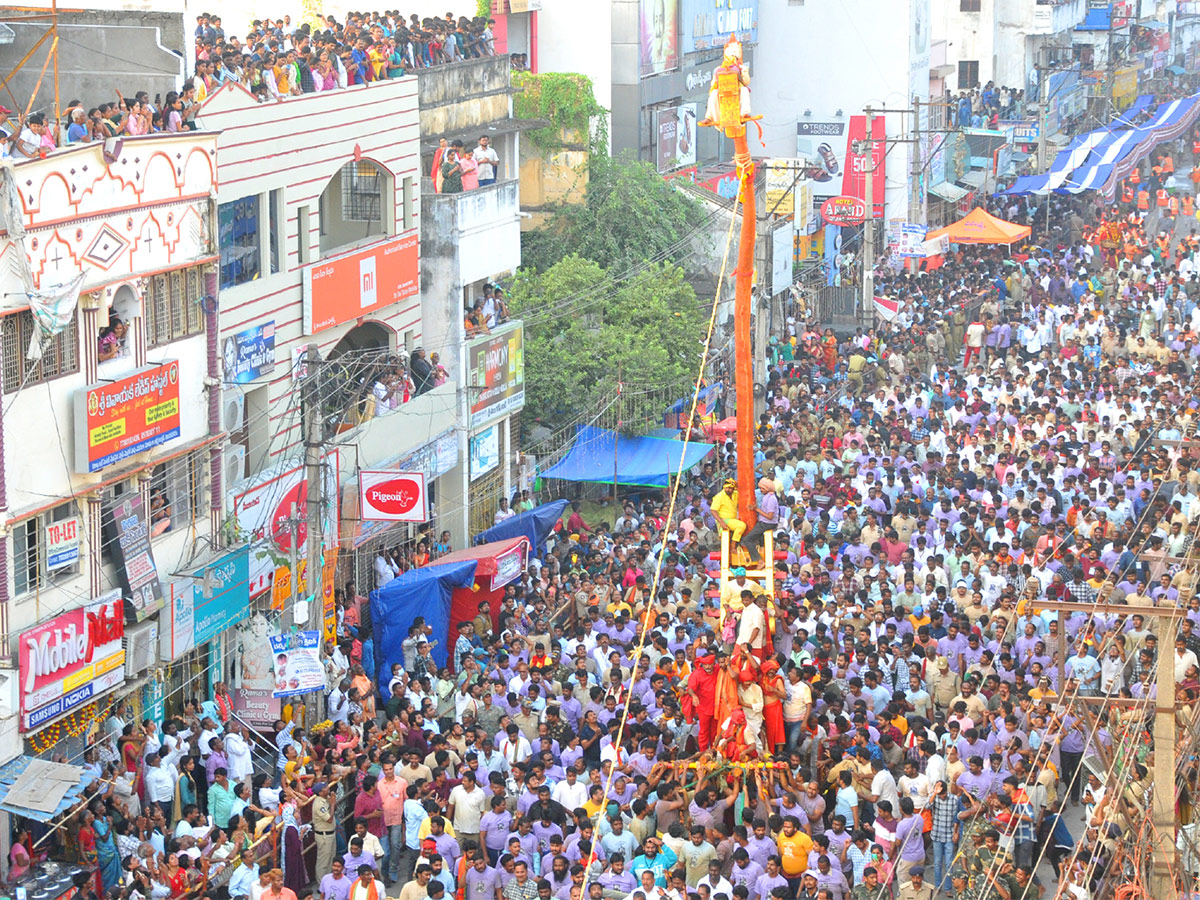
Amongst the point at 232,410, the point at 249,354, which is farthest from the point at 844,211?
the point at 232,410

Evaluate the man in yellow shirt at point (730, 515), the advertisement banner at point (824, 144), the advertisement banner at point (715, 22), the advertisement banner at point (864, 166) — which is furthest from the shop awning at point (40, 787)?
the advertisement banner at point (824, 144)

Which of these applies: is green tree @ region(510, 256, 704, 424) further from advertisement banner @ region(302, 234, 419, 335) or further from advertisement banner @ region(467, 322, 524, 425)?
advertisement banner @ region(302, 234, 419, 335)

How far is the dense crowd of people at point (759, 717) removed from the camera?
561 inches

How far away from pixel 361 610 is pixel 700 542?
4.12 meters

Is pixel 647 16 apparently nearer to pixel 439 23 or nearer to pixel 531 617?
pixel 439 23

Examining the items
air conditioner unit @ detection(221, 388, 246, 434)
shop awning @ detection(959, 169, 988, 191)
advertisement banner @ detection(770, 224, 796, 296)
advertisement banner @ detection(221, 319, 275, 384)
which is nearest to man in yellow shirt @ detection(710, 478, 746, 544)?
air conditioner unit @ detection(221, 388, 246, 434)

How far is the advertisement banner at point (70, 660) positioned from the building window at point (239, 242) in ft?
13.9

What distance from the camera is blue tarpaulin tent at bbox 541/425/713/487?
25.4 m

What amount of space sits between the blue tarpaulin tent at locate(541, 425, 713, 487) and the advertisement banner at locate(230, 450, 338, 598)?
5.07 m

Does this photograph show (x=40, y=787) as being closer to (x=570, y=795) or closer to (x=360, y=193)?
(x=570, y=795)

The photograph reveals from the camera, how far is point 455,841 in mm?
14961

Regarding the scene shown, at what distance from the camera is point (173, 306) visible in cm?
1903

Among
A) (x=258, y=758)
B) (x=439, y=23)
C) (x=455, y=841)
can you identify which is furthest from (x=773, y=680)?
(x=439, y=23)

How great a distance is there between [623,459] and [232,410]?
280 inches
